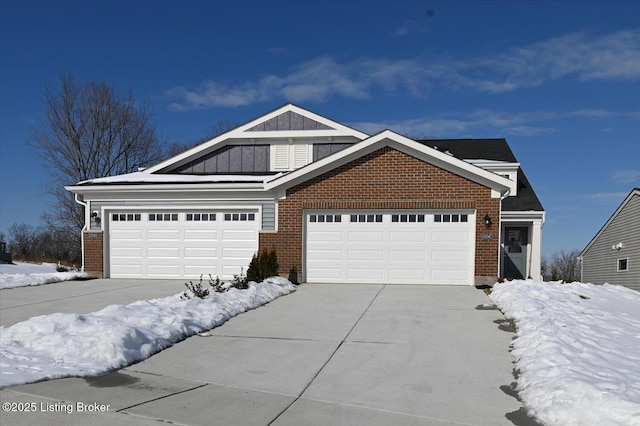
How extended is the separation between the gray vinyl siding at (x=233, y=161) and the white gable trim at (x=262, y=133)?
0.27m

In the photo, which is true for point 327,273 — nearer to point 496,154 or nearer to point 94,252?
point 94,252

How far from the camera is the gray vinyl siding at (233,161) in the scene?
1970 cm

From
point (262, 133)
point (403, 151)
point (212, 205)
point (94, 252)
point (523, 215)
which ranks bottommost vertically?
point (94, 252)

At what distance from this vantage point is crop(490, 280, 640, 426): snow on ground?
174 inches

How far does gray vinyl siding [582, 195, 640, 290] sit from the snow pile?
759 inches

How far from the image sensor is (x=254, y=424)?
4.32 metres

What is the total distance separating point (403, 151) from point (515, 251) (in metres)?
8.12

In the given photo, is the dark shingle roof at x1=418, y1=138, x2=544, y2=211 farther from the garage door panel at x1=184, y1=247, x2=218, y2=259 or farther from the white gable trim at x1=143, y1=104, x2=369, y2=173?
the garage door panel at x1=184, y1=247, x2=218, y2=259

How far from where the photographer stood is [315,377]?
5762mm

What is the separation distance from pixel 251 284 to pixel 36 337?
220 inches

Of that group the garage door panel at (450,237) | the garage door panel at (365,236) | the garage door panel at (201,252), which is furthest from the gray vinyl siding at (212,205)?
the garage door panel at (450,237)

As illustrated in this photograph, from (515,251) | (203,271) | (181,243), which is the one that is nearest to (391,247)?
(203,271)

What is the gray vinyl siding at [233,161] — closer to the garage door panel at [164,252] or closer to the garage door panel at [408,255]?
the garage door panel at [164,252]

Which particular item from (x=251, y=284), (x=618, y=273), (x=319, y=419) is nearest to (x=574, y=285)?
(x=251, y=284)
